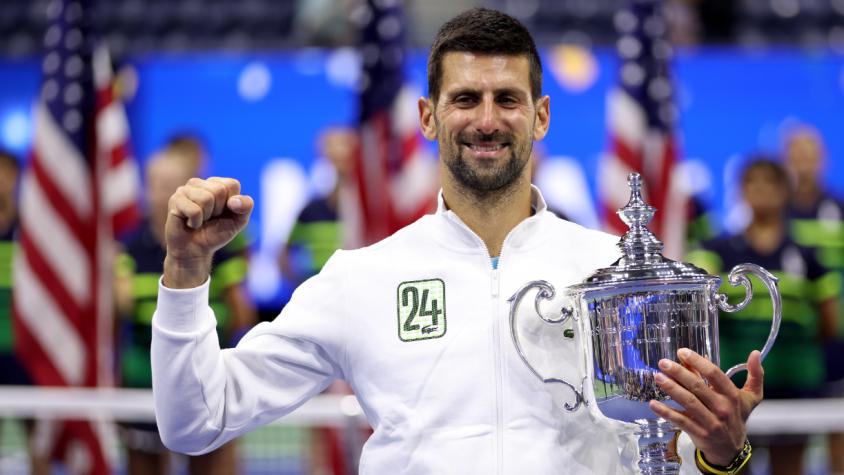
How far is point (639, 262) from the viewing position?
2199mm

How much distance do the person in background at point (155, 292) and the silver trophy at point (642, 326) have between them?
12.2ft

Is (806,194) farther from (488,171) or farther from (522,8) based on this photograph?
(488,171)

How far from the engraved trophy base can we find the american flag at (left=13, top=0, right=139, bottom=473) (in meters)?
3.71

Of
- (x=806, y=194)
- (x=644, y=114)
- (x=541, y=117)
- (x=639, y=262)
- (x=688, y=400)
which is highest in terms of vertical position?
(x=644, y=114)

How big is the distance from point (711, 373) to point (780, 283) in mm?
4047

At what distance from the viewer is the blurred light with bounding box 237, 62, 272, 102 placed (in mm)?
8852

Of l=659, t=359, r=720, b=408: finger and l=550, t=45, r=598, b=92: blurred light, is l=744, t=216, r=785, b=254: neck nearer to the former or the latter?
l=550, t=45, r=598, b=92: blurred light

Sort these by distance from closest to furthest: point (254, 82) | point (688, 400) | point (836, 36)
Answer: point (688, 400)
point (254, 82)
point (836, 36)

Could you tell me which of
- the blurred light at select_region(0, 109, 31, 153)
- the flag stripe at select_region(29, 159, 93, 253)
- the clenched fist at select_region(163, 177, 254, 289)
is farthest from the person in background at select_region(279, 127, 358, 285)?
the clenched fist at select_region(163, 177, 254, 289)

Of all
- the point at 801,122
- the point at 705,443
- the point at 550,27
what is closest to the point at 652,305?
the point at 705,443

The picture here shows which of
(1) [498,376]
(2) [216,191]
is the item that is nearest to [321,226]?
(1) [498,376]

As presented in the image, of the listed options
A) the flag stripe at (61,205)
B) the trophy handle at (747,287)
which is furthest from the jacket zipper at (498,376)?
the flag stripe at (61,205)

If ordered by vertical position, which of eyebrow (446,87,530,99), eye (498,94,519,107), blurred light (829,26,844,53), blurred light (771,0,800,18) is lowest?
eye (498,94,519,107)

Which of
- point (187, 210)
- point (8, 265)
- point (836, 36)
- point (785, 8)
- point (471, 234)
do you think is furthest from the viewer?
point (785, 8)
